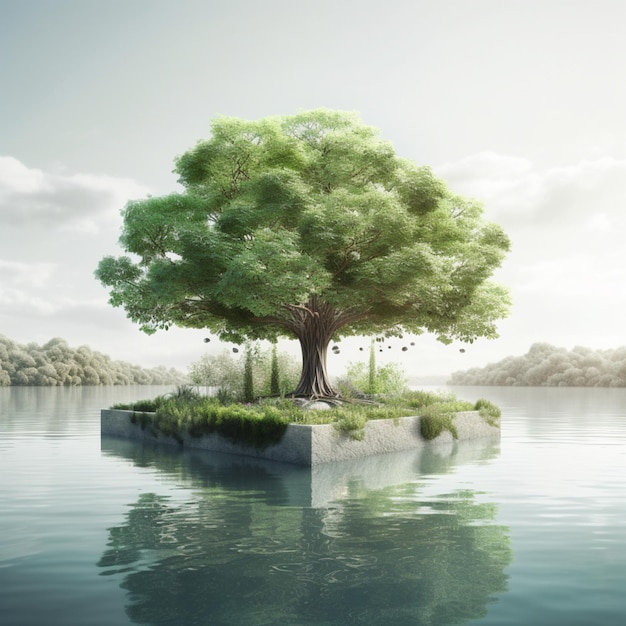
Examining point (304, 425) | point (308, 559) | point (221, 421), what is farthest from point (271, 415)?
point (308, 559)

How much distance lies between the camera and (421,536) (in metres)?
9.62

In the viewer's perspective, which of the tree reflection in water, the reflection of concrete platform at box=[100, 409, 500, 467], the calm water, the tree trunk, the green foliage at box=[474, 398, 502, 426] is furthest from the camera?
the tree trunk

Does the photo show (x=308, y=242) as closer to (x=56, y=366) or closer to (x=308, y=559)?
(x=308, y=559)

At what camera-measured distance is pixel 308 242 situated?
2334 centimetres

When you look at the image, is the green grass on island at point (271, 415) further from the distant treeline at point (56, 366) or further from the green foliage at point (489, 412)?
the distant treeline at point (56, 366)

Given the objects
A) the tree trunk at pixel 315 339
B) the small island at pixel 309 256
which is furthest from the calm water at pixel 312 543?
the tree trunk at pixel 315 339

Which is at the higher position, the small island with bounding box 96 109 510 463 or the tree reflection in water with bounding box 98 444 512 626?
the small island with bounding box 96 109 510 463

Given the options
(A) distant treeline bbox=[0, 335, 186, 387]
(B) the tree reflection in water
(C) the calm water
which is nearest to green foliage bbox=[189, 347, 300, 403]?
(C) the calm water

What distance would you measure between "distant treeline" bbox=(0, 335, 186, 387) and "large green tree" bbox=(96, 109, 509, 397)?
3341 inches

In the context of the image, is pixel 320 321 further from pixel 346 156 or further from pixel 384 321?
pixel 346 156

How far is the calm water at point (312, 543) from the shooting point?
264 inches

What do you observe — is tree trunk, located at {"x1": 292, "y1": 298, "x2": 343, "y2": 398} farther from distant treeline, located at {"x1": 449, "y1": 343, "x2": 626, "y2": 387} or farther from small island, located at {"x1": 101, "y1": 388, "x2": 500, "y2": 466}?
distant treeline, located at {"x1": 449, "y1": 343, "x2": 626, "y2": 387}

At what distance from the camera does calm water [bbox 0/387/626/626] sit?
670 cm

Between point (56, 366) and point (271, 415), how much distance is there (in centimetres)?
10166
